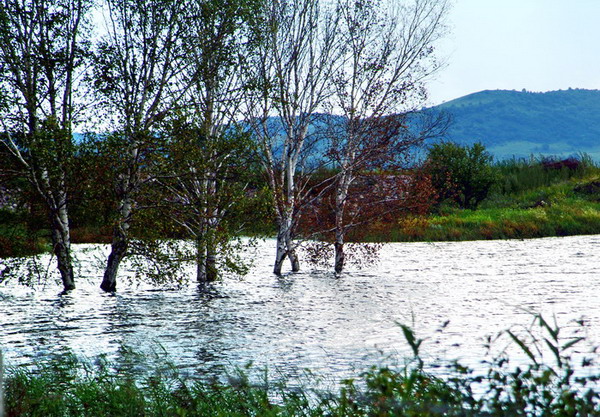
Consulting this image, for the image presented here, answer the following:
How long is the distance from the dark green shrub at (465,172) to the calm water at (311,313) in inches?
735

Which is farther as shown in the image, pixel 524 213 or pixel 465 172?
pixel 465 172

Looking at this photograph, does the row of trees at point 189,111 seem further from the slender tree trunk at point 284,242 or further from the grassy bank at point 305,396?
the grassy bank at point 305,396

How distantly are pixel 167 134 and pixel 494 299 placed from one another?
10.4 metres

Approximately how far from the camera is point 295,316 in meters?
18.5

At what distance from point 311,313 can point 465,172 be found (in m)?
33.4

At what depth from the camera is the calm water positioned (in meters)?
13.7

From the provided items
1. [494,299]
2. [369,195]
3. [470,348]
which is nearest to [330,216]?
[369,195]

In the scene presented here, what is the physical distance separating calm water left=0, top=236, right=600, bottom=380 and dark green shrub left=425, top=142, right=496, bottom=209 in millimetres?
18663

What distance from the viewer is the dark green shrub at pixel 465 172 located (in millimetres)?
50094

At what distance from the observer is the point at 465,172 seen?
50125 millimetres

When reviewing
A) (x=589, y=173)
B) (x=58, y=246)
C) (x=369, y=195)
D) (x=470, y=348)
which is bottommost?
(x=470, y=348)

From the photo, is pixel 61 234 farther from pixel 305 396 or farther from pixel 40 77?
pixel 305 396

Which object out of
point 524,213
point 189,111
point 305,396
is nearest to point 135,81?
point 189,111

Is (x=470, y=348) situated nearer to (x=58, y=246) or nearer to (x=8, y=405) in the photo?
→ (x=8, y=405)
